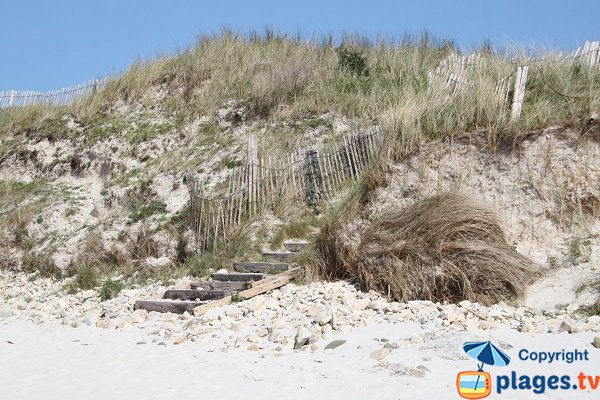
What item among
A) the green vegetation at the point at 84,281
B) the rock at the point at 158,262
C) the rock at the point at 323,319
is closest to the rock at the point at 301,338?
the rock at the point at 323,319

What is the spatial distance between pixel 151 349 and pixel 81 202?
8996mm

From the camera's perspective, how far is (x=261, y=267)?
10.2 m

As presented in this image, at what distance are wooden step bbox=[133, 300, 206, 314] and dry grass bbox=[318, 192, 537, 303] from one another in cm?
227

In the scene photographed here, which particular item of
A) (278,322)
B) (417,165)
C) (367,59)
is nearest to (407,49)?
(367,59)

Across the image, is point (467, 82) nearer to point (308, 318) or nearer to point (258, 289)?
point (258, 289)

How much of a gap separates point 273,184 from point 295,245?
1490 mm

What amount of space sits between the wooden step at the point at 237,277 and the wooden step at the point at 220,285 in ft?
1.05

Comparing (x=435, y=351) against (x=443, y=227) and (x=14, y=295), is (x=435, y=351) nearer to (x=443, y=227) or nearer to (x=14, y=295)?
(x=443, y=227)

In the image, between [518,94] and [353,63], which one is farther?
[353,63]

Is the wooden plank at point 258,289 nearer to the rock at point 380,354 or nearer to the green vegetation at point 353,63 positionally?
the rock at point 380,354

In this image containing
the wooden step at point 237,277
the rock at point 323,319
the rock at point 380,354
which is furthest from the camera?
the wooden step at point 237,277

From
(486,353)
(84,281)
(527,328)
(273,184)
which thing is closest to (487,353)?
(486,353)

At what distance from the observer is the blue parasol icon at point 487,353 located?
214 inches

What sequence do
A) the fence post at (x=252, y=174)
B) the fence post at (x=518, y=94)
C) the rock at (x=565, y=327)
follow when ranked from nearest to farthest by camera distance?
the rock at (x=565, y=327)
the fence post at (x=518, y=94)
the fence post at (x=252, y=174)
